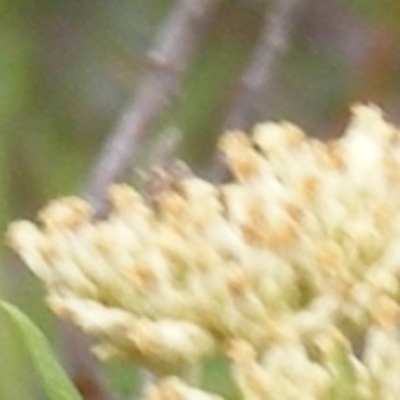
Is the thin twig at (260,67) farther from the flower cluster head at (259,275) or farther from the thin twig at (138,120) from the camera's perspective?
the flower cluster head at (259,275)

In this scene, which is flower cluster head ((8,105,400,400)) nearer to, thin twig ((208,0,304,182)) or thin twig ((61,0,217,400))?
thin twig ((61,0,217,400))

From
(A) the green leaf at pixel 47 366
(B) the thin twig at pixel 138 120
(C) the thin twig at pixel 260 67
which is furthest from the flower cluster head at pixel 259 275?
(C) the thin twig at pixel 260 67

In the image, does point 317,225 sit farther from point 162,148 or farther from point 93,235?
point 162,148

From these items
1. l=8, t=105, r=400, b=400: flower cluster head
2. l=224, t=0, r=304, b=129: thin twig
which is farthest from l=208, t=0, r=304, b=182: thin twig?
l=8, t=105, r=400, b=400: flower cluster head

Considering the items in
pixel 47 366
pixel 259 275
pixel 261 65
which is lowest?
pixel 47 366

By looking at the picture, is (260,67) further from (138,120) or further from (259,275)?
(259,275)

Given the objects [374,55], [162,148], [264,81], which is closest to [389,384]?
[162,148]

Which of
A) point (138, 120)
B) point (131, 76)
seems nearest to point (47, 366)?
point (138, 120)
